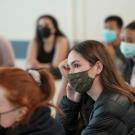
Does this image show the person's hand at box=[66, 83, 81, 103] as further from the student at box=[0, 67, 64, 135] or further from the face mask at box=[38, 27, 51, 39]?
the face mask at box=[38, 27, 51, 39]

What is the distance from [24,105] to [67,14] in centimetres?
335

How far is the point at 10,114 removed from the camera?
149 cm

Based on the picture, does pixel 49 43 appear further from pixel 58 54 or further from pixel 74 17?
pixel 74 17

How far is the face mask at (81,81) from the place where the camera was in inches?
78.9

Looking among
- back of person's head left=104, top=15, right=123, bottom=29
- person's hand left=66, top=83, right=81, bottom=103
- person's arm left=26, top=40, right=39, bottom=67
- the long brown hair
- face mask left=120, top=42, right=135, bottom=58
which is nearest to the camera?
the long brown hair

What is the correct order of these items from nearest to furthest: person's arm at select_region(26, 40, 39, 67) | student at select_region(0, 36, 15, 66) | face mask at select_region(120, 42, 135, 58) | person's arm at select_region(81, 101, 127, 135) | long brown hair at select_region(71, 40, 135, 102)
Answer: person's arm at select_region(81, 101, 127, 135), long brown hair at select_region(71, 40, 135, 102), face mask at select_region(120, 42, 135, 58), student at select_region(0, 36, 15, 66), person's arm at select_region(26, 40, 39, 67)

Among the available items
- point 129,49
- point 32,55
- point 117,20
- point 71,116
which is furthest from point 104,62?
point 117,20

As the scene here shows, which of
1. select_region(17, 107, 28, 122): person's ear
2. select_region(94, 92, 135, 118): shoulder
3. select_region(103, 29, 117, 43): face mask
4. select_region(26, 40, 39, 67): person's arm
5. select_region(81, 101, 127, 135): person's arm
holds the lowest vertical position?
select_region(26, 40, 39, 67): person's arm

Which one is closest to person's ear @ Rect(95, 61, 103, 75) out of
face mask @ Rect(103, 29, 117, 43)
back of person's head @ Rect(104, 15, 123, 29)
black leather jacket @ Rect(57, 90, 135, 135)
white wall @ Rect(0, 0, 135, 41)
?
black leather jacket @ Rect(57, 90, 135, 135)

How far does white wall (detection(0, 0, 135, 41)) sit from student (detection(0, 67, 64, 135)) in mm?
3122

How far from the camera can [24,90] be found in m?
1.45

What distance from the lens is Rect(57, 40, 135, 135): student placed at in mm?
1799

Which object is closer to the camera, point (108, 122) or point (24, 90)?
point (24, 90)

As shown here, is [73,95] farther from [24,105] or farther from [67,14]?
[67,14]
